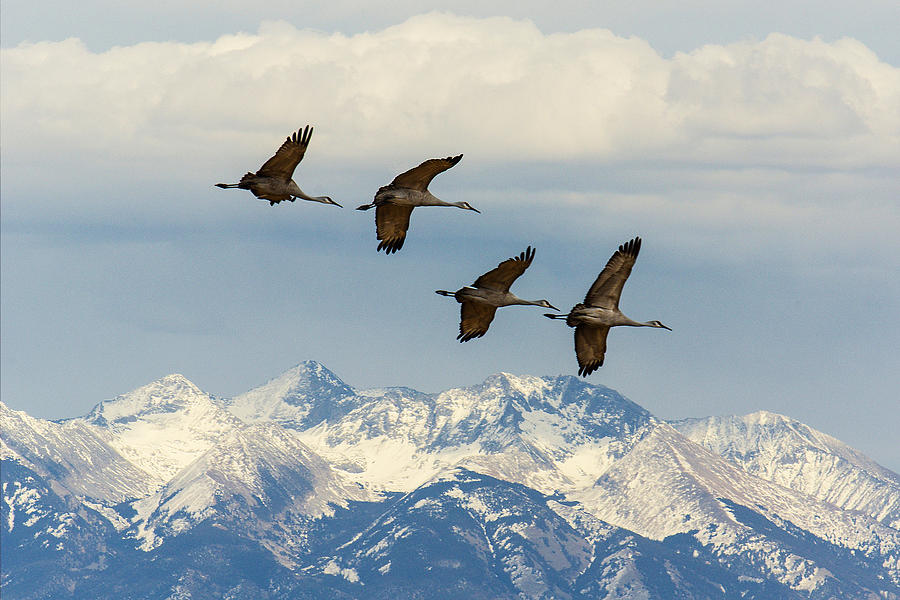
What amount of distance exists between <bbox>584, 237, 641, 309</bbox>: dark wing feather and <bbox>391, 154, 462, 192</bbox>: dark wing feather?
16.1 metres

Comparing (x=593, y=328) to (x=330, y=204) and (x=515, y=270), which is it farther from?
(x=330, y=204)

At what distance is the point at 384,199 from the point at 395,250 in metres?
4.53

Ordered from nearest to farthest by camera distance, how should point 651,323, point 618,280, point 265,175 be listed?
point 265,175 < point 618,280 < point 651,323

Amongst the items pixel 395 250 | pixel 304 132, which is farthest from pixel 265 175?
pixel 395 250

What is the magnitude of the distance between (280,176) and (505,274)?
2112 centimetres

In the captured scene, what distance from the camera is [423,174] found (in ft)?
395

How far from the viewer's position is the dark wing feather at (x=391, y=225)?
121m

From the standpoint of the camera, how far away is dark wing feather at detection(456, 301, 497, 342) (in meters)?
130

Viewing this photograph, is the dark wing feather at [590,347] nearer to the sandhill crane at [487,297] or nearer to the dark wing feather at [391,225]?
the sandhill crane at [487,297]

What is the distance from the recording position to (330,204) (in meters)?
121

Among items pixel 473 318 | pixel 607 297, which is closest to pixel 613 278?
pixel 607 297

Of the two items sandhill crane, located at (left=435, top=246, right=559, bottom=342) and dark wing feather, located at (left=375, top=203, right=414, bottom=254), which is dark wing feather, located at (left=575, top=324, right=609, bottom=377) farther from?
dark wing feather, located at (left=375, top=203, right=414, bottom=254)

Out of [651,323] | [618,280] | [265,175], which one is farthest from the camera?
[651,323]

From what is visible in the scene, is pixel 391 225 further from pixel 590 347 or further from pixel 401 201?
pixel 590 347
